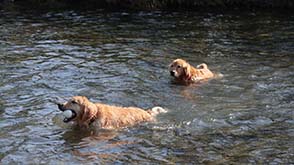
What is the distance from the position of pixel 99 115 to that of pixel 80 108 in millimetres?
418

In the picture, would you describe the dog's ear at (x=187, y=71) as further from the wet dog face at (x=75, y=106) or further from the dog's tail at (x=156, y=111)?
the wet dog face at (x=75, y=106)

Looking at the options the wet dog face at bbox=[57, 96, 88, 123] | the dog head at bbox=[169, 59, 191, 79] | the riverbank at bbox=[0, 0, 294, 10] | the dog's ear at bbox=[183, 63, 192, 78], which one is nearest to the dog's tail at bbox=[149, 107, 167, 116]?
the wet dog face at bbox=[57, 96, 88, 123]

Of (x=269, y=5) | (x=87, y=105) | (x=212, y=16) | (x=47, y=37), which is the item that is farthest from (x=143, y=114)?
(x=269, y=5)

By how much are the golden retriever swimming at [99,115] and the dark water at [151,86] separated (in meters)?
0.21

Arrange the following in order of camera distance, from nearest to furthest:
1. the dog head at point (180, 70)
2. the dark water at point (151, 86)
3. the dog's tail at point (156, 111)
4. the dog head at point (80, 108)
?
the dark water at point (151, 86) → the dog head at point (80, 108) → the dog's tail at point (156, 111) → the dog head at point (180, 70)

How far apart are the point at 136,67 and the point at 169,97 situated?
8.21 feet

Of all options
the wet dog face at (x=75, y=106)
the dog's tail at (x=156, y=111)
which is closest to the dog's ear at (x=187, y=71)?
the dog's tail at (x=156, y=111)

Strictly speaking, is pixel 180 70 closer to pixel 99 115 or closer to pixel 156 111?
pixel 156 111

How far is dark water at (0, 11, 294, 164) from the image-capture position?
9055mm

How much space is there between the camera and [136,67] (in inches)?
576

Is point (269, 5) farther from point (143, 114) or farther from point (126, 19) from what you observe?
point (143, 114)

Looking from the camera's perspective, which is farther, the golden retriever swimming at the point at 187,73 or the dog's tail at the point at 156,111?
the golden retriever swimming at the point at 187,73

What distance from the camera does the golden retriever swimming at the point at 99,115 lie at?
10031 mm

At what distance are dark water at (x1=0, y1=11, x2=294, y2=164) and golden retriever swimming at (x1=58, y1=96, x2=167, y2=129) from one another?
211 millimetres
